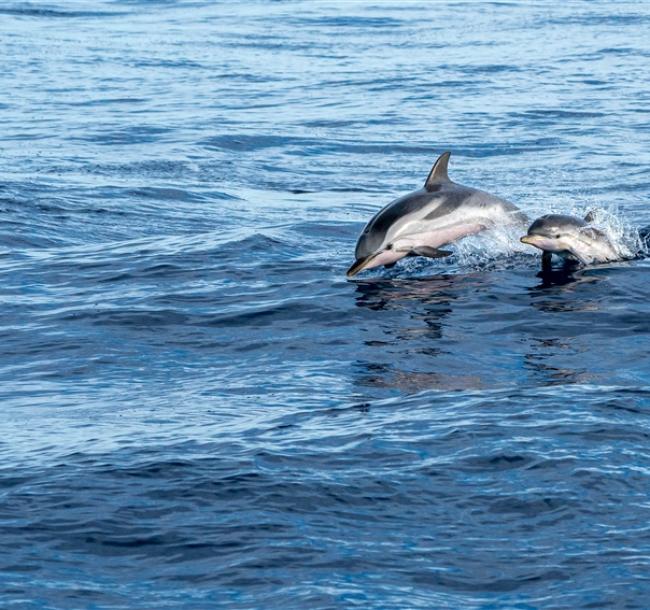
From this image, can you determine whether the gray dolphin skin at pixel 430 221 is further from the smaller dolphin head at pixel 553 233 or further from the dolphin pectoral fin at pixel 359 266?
the smaller dolphin head at pixel 553 233

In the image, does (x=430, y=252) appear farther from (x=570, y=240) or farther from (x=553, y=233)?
(x=570, y=240)

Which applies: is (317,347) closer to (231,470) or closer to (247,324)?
(247,324)

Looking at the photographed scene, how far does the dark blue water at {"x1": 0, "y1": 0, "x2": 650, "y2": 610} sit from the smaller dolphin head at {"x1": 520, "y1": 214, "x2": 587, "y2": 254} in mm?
285

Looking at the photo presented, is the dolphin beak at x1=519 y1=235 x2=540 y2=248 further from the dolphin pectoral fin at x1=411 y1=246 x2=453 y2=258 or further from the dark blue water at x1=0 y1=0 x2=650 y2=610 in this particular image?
the dolphin pectoral fin at x1=411 y1=246 x2=453 y2=258

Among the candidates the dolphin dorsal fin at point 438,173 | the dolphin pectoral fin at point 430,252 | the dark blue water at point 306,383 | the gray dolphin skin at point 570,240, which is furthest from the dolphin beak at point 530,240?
the dolphin dorsal fin at point 438,173

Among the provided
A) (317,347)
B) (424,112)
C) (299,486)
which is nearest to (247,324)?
(317,347)

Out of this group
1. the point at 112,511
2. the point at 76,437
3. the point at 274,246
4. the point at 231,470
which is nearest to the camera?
the point at 112,511

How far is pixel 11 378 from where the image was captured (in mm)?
9719

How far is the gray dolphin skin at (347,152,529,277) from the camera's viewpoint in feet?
39.1

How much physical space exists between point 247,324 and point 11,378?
2.12 meters

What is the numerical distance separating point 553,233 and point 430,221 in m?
1.08

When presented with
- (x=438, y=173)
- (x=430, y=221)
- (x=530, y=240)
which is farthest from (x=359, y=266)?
(x=530, y=240)

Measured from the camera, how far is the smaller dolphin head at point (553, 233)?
11984 mm

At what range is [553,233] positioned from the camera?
1203cm
